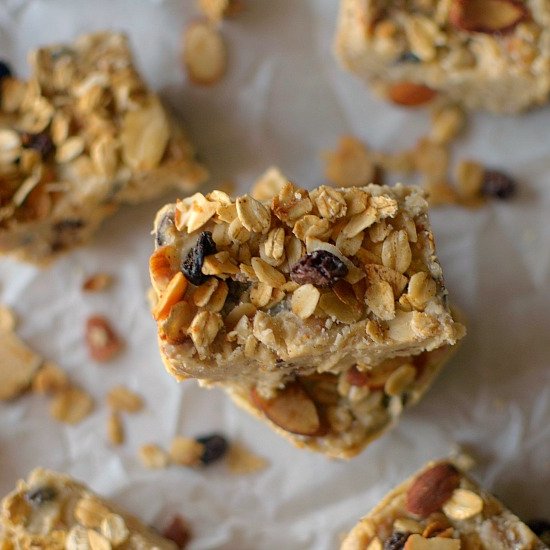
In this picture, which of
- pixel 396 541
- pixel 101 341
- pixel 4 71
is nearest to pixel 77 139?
pixel 4 71

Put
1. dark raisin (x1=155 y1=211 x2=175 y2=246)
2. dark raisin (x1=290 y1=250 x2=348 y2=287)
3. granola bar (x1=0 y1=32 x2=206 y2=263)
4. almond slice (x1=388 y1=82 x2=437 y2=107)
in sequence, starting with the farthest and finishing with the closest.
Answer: almond slice (x1=388 y1=82 x2=437 y2=107) < granola bar (x1=0 y1=32 x2=206 y2=263) < dark raisin (x1=155 y1=211 x2=175 y2=246) < dark raisin (x1=290 y1=250 x2=348 y2=287)

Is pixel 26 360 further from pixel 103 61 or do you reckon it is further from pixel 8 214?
pixel 103 61

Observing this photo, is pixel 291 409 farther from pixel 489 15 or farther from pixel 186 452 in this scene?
pixel 489 15

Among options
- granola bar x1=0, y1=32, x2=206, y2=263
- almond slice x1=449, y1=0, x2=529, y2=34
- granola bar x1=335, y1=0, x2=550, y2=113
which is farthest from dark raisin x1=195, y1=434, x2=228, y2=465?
almond slice x1=449, y1=0, x2=529, y2=34

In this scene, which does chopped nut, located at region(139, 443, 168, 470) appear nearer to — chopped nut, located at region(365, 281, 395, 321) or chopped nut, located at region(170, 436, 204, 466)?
chopped nut, located at region(170, 436, 204, 466)

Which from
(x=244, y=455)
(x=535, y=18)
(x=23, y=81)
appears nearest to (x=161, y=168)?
(x=23, y=81)

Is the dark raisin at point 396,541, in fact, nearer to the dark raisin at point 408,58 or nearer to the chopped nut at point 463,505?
the chopped nut at point 463,505

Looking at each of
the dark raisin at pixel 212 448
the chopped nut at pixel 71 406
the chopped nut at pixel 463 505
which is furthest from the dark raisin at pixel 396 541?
the chopped nut at pixel 71 406
